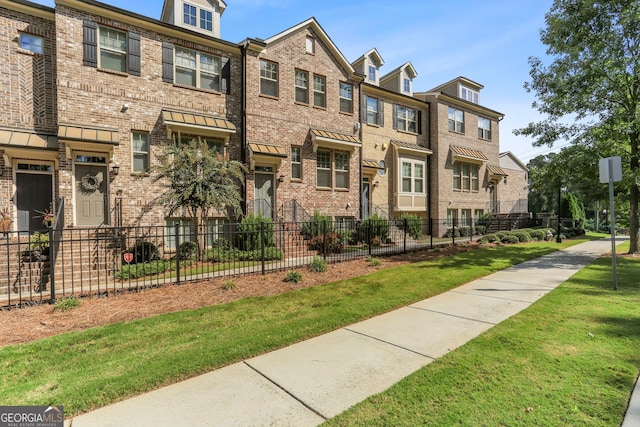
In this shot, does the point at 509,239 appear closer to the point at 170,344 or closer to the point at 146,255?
the point at 146,255

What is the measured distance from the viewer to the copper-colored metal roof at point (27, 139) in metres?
10.1

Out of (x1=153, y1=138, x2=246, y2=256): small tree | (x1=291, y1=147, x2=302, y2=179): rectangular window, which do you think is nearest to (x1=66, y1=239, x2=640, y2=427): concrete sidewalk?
(x1=153, y1=138, x2=246, y2=256): small tree

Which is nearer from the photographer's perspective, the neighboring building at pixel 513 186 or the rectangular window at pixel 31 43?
the rectangular window at pixel 31 43

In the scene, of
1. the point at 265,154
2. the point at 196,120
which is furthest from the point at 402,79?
the point at 196,120

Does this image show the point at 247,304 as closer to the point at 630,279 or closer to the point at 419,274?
the point at 419,274

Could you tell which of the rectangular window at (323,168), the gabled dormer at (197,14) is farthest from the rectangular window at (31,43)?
the rectangular window at (323,168)

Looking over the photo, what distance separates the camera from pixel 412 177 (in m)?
20.1

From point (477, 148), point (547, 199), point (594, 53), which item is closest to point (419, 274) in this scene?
point (594, 53)

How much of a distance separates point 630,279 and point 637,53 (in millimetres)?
8762

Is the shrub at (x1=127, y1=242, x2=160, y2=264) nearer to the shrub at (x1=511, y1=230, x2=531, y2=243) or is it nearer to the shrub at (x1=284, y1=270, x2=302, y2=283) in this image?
the shrub at (x1=284, y1=270, x2=302, y2=283)

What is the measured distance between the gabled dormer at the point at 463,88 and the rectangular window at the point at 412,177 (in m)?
7.28

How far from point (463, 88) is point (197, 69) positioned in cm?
1908

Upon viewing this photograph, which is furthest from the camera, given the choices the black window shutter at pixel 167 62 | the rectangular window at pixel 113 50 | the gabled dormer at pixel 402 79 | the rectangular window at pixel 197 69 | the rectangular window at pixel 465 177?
the rectangular window at pixel 465 177

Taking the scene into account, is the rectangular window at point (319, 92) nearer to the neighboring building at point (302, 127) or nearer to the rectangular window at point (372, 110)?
the neighboring building at point (302, 127)
